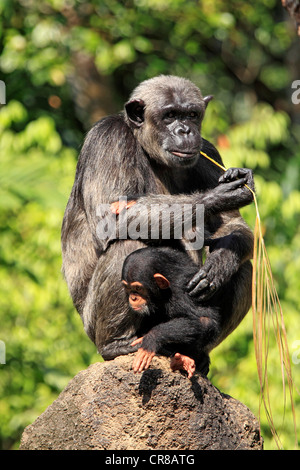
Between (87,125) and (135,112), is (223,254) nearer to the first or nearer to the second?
(135,112)

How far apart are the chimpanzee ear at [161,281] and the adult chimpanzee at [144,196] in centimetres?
23

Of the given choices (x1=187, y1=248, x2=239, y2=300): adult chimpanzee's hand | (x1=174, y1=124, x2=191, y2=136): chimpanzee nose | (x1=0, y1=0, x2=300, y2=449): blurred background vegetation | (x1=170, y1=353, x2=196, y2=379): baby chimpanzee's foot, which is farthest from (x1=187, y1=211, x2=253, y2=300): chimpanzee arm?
(x1=0, y1=0, x2=300, y2=449): blurred background vegetation

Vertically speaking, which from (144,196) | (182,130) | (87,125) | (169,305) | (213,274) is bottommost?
(87,125)

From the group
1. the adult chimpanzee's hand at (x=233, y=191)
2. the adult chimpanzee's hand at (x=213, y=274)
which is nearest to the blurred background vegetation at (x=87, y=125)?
the adult chimpanzee's hand at (x=213, y=274)

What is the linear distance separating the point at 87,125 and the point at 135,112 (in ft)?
26.0

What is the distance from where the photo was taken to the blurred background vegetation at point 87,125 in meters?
10.6

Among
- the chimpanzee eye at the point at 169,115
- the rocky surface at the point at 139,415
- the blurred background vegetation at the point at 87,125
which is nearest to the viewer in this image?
the rocky surface at the point at 139,415

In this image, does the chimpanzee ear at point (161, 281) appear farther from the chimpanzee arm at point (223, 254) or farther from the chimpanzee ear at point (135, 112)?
the chimpanzee ear at point (135, 112)

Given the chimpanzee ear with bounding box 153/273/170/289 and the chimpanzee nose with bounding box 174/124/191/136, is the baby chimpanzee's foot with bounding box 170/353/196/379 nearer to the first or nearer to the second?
the chimpanzee ear with bounding box 153/273/170/289

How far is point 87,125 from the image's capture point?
1442 cm

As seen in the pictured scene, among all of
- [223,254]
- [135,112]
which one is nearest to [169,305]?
[223,254]

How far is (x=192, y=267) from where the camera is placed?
19.7ft
